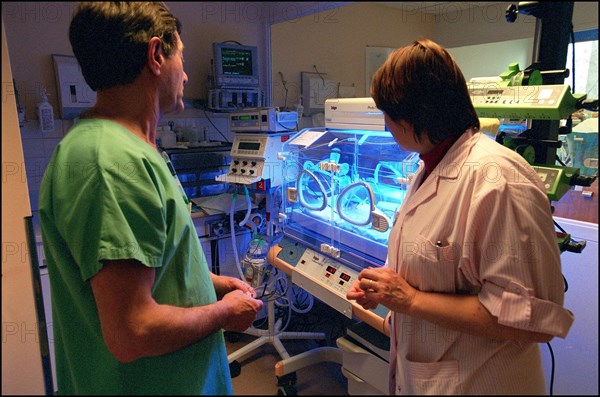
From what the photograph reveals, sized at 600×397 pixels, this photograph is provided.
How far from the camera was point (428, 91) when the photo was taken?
983 mm

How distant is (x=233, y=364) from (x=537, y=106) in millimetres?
1828

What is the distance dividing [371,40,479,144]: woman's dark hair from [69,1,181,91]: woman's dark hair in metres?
0.51

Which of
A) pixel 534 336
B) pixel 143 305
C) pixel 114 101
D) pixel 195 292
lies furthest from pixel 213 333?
pixel 534 336

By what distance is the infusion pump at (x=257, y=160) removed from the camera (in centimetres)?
252

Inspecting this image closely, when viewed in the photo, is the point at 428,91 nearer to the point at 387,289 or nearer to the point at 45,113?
the point at 387,289

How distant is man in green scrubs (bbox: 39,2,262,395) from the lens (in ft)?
2.31

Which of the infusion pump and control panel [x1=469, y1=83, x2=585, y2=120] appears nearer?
control panel [x1=469, y1=83, x2=585, y2=120]

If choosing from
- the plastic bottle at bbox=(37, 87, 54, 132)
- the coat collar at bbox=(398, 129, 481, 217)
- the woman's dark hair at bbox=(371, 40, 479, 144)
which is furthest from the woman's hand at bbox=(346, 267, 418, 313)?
the plastic bottle at bbox=(37, 87, 54, 132)

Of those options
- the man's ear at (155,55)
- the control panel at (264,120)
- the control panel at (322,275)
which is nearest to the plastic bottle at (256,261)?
the control panel at (322,275)

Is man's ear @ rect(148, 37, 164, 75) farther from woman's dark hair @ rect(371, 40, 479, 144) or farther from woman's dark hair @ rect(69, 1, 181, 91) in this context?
woman's dark hair @ rect(371, 40, 479, 144)

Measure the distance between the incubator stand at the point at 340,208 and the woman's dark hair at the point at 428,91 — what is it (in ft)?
2.18

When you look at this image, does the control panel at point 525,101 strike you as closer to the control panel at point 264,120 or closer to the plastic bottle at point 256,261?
the control panel at point 264,120

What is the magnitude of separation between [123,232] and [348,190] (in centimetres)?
134

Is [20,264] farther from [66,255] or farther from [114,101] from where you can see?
[114,101]
